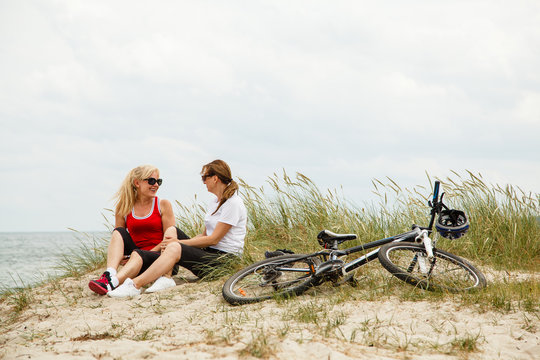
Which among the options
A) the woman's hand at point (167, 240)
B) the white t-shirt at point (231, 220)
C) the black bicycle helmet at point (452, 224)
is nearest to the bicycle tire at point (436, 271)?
the black bicycle helmet at point (452, 224)

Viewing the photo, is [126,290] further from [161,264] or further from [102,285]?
[161,264]

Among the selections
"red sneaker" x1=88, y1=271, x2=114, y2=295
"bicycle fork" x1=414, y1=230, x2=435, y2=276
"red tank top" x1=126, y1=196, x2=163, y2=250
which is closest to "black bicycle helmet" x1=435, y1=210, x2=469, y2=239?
"bicycle fork" x1=414, y1=230, x2=435, y2=276

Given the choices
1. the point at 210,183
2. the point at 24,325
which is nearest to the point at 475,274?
the point at 210,183

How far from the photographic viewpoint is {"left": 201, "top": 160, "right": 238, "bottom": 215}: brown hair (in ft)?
18.4

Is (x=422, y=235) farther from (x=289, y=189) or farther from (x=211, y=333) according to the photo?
(x=289, y=189)

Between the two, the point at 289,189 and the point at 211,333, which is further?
the point at 289,189

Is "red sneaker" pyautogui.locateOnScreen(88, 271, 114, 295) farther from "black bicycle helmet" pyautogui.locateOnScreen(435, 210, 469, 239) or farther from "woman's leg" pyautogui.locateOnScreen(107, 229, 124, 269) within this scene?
"black bicycle helmet" pyautogui.locateOnScreen(435, 210, 469, 239)

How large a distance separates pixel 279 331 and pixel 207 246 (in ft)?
7.82

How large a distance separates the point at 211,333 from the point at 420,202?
5017 millimetres

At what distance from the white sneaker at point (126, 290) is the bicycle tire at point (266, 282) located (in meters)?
1.14

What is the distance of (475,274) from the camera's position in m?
4.74

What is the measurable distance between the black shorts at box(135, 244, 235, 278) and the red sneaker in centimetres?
42

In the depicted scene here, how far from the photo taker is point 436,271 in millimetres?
4902

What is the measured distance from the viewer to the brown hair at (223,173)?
5.61 m
